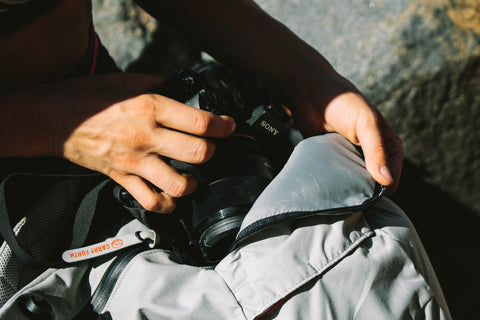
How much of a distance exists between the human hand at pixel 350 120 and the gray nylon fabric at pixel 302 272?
9 centimetres

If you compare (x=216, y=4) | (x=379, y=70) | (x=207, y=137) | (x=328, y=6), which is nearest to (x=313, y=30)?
(x=328, y=6)

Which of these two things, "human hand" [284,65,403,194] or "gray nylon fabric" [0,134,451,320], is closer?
"gray nylon fabric" [0,134,451,320]

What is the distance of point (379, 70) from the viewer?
48.3 inches

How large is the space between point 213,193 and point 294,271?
7.7 inches

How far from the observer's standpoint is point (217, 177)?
0.75m

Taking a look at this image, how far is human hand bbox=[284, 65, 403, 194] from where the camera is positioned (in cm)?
80

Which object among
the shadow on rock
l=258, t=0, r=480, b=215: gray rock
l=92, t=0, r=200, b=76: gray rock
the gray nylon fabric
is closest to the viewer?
the gray nylon fabric

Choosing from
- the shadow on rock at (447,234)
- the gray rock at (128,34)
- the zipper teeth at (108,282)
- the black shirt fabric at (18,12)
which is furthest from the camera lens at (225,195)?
the gray rock at (128,34)

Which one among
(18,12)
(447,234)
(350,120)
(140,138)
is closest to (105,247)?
(140,138)

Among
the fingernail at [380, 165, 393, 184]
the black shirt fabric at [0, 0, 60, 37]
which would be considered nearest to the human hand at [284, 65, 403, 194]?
the fingernail at [380, 165, 393, 184]

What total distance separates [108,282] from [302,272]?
31cm

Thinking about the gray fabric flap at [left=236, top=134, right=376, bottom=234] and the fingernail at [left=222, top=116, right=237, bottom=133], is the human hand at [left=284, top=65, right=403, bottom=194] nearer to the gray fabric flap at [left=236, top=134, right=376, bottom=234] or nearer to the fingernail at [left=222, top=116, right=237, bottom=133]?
the gray fabric flap at [left=236, top=134, right=376, bottom=234]

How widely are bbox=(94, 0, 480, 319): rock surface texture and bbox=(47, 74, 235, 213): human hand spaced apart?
2.21 feet

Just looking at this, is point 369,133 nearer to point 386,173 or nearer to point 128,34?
point 386,173
